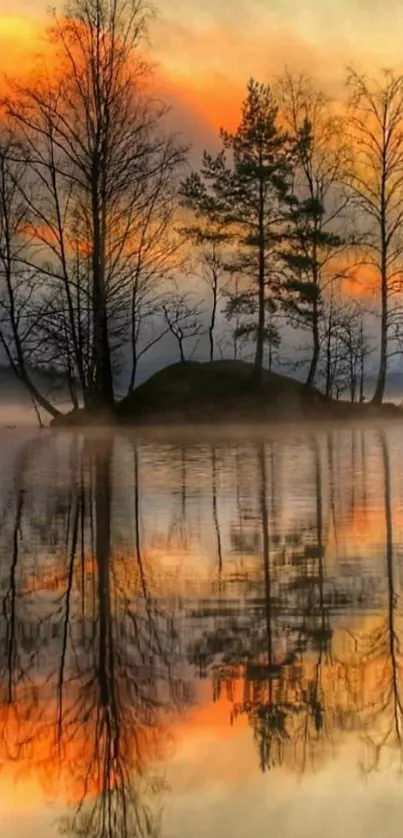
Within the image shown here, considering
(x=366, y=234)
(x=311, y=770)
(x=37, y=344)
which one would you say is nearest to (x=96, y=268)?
(x=37, y=344)

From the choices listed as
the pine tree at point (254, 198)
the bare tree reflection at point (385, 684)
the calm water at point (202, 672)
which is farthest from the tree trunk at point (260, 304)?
the bare tree reflection at point (385, 684)

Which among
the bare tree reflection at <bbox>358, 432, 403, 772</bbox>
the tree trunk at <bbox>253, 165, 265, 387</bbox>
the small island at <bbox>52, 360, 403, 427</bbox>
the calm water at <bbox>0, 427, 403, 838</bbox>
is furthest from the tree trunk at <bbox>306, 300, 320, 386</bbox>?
the bare tree reflection at <bbox>358, 432, 403, 772</bbox>

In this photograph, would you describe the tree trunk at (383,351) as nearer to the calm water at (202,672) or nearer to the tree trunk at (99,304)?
the tree trunk at (99,304)

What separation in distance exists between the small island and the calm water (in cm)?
1878

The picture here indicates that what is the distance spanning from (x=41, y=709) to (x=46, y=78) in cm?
2122

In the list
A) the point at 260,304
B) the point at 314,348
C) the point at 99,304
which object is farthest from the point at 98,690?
the point at 314,348

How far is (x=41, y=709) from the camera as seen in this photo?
3596mm

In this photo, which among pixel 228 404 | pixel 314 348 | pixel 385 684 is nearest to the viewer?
pixel 385 684

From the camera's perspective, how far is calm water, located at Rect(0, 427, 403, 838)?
9.53ft

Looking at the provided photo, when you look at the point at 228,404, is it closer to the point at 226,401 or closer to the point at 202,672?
the point at 226,401

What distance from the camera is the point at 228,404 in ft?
91.4

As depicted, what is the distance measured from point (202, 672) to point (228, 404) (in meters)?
Answer: 24.0

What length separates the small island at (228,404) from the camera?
27.3m

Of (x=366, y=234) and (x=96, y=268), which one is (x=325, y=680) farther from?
(x=366, y=234)
